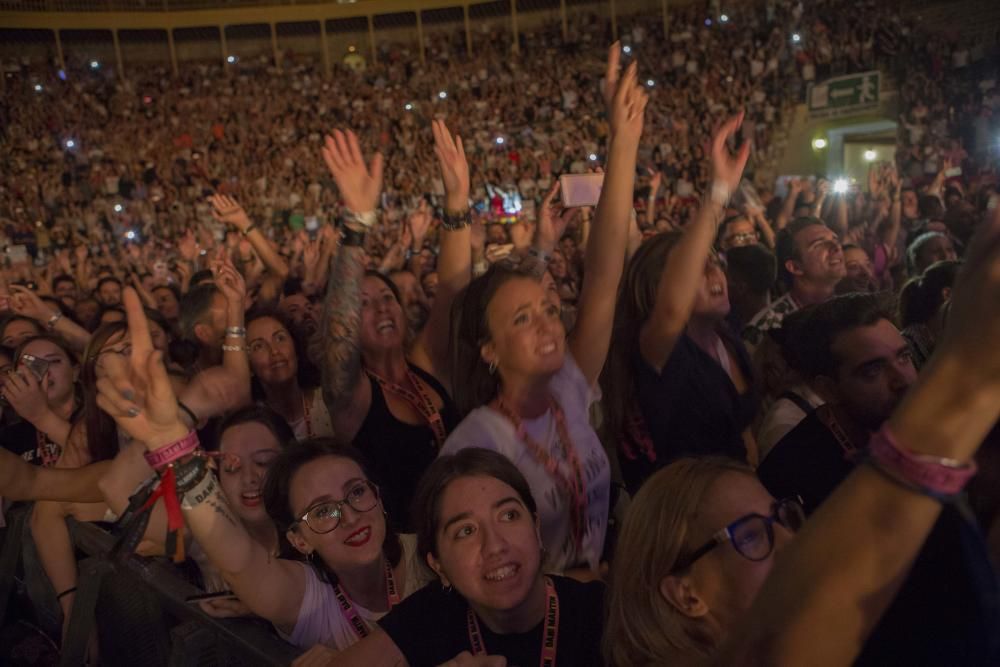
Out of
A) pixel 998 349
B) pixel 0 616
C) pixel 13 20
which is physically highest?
pixel 13 20

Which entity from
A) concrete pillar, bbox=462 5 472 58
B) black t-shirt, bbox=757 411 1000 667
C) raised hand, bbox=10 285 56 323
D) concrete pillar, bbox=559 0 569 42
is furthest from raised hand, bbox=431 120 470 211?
concrete pillar, bbox=462 5 472 58

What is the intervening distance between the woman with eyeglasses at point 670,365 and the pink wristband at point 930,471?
1.65 m

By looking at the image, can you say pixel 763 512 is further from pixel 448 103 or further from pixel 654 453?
pixel 448 103

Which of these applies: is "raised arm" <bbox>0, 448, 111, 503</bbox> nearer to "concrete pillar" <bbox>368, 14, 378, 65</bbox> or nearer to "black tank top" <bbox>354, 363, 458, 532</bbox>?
"black tank top" <bbox>354, 363, 458, 532</bbox>

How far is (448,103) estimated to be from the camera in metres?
24.2

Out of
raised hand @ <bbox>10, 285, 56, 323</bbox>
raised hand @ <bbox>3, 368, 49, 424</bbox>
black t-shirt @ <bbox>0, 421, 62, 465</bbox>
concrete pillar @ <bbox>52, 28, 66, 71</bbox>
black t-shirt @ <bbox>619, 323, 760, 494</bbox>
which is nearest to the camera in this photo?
black t-shirt @ <bbox>619, 323, 760, 494</bbox>

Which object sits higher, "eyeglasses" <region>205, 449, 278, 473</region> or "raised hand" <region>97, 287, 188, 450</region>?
"raised hand" <region>97, 287, 188, 450</region>

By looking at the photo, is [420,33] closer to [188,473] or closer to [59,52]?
[59,52]

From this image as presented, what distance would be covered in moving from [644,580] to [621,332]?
1.40 metres

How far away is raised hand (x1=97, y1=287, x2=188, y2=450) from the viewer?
176 cm

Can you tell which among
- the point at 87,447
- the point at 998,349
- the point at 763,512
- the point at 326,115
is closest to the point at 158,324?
the point at 87,447

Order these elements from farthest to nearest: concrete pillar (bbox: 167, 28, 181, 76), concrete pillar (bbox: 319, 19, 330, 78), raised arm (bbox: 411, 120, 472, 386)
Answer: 1. concrete pillar (bbox: 319, 19, 330, 78)
2. concrete pillar (bbox: 167, 28, 181, 76)
3. raised arm (bbox: 411, 120, 472, 386)

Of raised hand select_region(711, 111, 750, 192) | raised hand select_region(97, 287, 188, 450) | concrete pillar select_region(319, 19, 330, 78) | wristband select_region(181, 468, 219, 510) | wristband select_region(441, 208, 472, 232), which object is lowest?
wristband select_region(181, 468, 219, 510)

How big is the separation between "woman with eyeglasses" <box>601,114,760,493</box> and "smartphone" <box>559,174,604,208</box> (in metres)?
0.42
